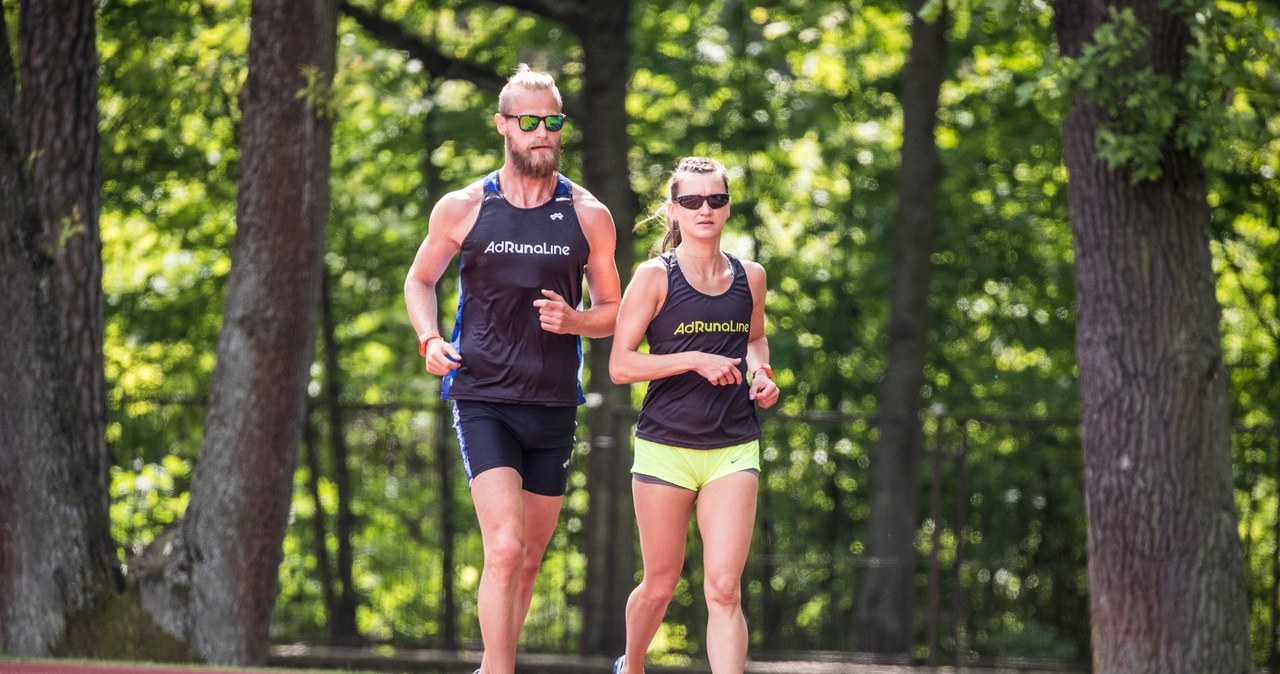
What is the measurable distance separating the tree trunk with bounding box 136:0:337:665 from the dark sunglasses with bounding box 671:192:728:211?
400 centimetres

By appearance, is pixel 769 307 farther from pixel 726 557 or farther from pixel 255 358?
pixel 726 557

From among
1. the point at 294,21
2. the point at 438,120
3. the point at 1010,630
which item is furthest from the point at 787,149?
the point at 294,21

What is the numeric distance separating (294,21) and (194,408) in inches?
212

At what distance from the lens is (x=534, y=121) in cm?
589

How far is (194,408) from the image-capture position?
1358 cm

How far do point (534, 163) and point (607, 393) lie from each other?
9.31m

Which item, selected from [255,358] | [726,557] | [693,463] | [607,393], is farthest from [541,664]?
[726,557]

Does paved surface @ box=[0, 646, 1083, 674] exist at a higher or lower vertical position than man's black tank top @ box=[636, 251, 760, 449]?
lower

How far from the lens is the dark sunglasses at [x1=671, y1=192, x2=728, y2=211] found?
5.83 metres

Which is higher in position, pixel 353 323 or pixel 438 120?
pixel 438 120

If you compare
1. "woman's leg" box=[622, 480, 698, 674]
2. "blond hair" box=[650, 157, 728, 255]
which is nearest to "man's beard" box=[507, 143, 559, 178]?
"blond hair" box=[650, 157, 728, 255]

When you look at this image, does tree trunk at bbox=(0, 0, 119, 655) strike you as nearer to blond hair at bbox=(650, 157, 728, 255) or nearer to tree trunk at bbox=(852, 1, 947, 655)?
blond hair at bbox=(650, 157, 728, 255)

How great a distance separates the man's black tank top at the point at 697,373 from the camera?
5.82 m

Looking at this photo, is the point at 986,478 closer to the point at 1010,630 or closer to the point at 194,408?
the point at 1010,630
